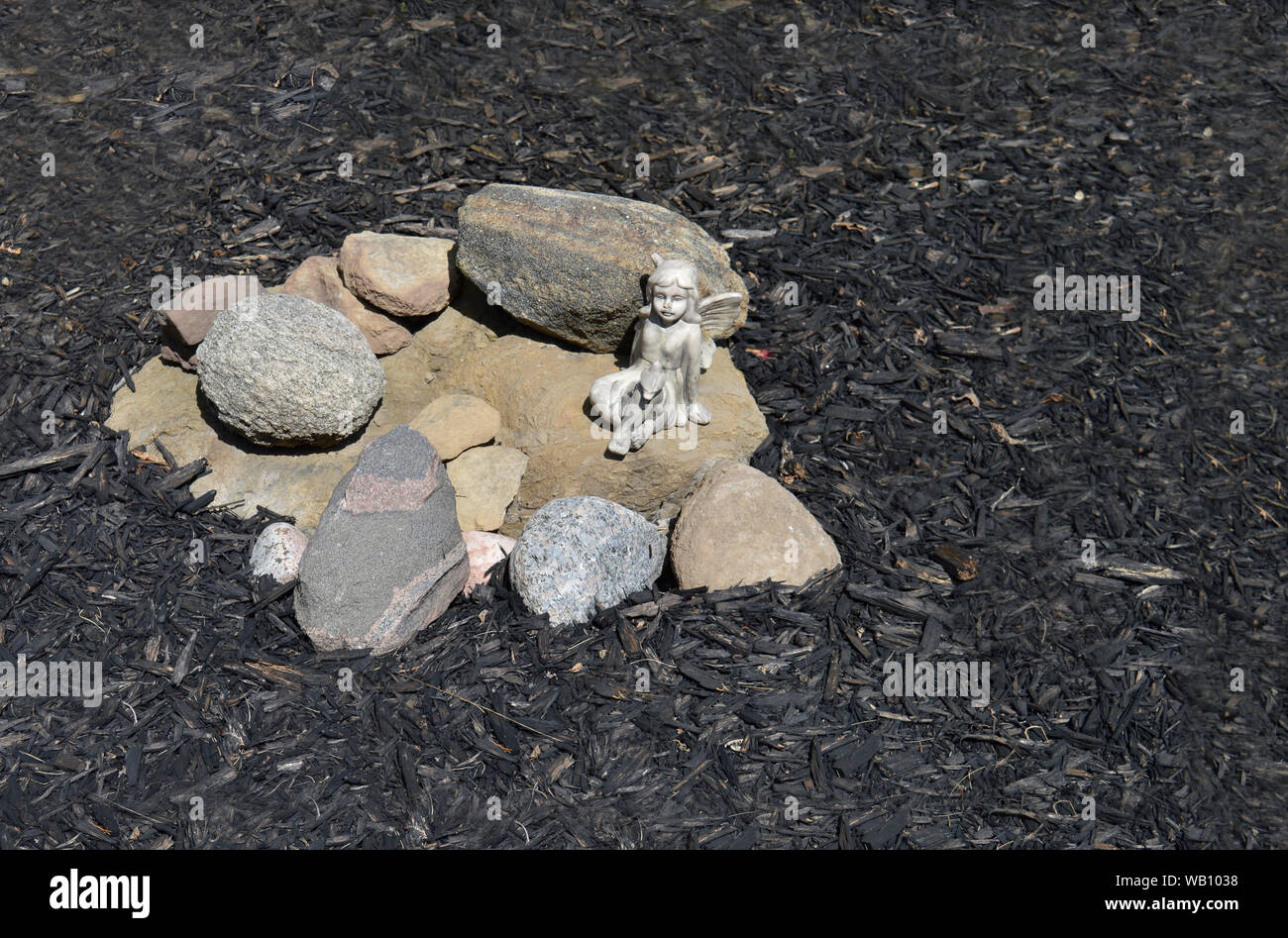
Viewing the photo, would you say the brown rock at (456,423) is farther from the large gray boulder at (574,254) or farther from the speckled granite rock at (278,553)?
the speckled granite rock at (278,553)

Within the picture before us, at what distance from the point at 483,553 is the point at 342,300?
6.96 feet

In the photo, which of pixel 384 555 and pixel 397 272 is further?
pixel 397 272

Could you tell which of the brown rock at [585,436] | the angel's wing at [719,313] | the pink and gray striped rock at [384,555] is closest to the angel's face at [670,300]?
the angel's wing at [719,313]

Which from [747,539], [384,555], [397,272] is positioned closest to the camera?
[384,555]

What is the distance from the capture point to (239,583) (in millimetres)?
5859

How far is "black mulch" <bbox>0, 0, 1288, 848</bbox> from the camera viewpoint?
495 centimetres

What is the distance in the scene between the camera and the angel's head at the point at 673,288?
20.5 feet

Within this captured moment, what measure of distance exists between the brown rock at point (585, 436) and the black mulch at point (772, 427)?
Answer: 1.13 feet

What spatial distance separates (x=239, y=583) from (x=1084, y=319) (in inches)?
216

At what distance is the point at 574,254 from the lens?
6594 mm

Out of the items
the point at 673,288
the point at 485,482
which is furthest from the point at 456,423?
the point at 673,288

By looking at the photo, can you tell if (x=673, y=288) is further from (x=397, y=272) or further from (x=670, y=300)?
(x=397, y=272)

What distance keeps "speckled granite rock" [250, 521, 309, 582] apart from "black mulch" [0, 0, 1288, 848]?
0.17 meters

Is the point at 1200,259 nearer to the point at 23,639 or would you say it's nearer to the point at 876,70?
the point at 876,70
